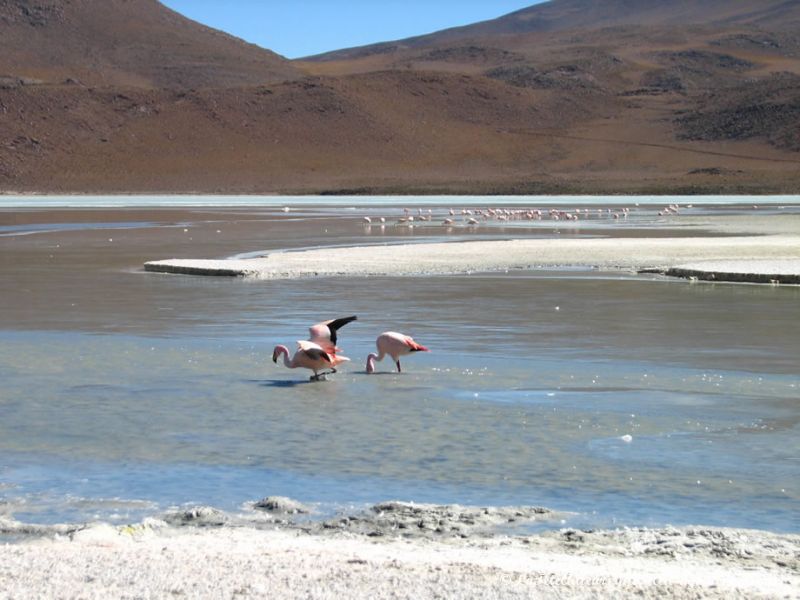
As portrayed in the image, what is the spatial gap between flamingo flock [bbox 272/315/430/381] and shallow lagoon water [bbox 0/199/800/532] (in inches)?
8.0

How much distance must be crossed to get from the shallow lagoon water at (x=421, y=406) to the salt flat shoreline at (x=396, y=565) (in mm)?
529

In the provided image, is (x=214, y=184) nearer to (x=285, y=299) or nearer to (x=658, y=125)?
(x=658, y=125)

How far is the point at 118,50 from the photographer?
161 meters

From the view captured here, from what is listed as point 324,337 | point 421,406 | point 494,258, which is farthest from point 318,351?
point 494,258

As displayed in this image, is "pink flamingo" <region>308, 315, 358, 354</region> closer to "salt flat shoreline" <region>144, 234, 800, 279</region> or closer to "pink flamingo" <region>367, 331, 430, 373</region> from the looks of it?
"pink flamingo" <region>367, 331, 430, 373</region>

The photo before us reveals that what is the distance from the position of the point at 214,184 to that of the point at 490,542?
9763 centimetres

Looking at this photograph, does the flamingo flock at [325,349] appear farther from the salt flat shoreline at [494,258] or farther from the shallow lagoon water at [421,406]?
the salt flat shoreline at [494,258]

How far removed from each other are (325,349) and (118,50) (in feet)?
509

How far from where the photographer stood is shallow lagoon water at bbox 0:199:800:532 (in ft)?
25.2

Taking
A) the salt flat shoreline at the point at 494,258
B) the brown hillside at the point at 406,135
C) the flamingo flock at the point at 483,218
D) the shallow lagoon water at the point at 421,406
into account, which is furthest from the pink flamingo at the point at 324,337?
the brown hillside at the point at 406,135

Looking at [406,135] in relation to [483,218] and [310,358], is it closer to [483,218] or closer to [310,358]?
[483,218]

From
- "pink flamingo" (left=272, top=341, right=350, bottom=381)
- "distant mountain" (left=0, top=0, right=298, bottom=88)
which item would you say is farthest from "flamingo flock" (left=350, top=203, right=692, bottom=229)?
"distant mountain" (left=0, top=0, right=298, bottom=88)

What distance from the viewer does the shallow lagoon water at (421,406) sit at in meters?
7.67

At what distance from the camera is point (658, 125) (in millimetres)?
121500
